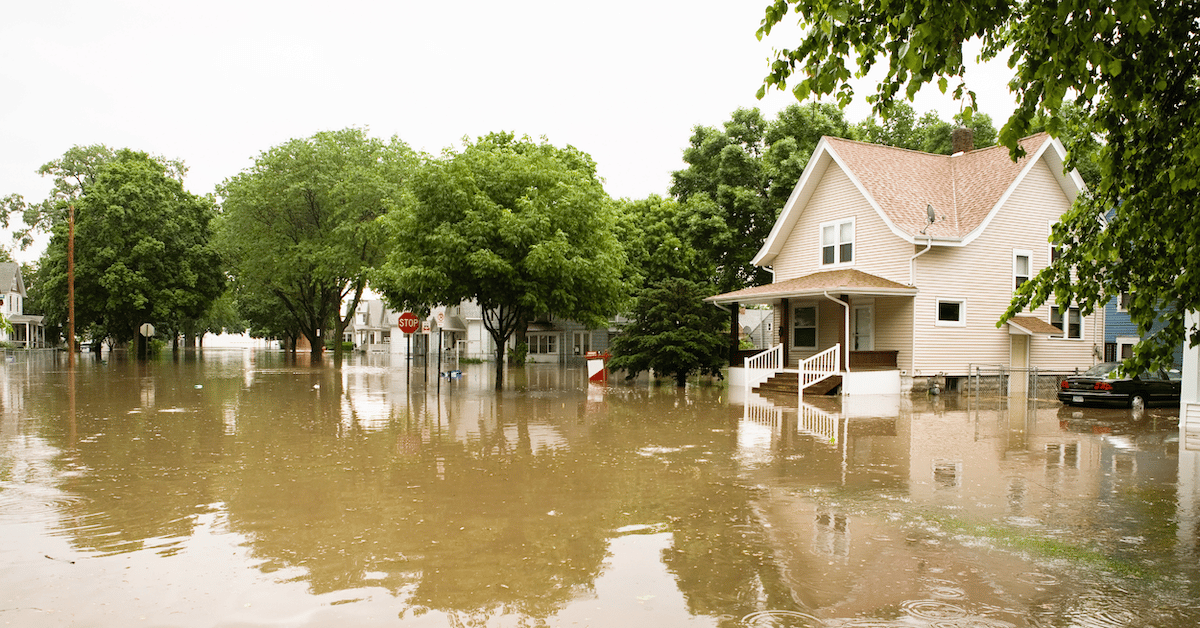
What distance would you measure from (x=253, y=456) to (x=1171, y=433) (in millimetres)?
16524

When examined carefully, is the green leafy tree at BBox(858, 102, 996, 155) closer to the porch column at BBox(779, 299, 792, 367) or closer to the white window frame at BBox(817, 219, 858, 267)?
the white window frame at BBox(817, 219, 858, 267)

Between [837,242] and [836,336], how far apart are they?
10.7 feet

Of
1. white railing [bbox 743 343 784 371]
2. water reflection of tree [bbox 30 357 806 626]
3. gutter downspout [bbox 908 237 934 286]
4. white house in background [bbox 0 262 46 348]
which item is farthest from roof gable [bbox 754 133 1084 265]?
white house in background [bbox 0 262 46 348]

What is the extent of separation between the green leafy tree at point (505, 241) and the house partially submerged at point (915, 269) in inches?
239

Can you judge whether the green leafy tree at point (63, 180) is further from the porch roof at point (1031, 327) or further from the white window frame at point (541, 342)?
the porch roof at point (1031, 327)

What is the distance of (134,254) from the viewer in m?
49.8

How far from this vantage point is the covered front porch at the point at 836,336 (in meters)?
25.4

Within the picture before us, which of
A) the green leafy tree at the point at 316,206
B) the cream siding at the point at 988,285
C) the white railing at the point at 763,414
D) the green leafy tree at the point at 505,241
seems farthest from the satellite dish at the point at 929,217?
the green leafy tree at the point at 316,206

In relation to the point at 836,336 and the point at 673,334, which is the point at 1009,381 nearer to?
the point at 836,336

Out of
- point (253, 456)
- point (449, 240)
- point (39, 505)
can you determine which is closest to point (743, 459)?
point (253, 456)

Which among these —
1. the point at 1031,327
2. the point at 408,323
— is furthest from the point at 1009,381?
the point at 408,323

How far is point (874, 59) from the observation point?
20.5 feet

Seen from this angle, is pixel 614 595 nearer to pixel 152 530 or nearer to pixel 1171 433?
pixel 152 530

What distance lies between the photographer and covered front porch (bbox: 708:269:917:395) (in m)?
25.4
